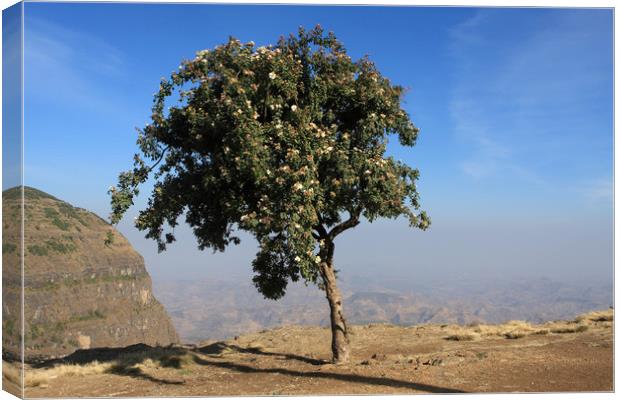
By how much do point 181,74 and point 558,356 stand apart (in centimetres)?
1605

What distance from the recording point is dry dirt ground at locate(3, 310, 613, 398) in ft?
55.0

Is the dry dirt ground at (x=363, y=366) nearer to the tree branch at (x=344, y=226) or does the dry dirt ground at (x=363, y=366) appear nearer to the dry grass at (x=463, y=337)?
the dry grass at (x=463, y=337)

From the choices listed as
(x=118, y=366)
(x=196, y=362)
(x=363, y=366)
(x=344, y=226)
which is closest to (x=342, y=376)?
(x=363, y=366)

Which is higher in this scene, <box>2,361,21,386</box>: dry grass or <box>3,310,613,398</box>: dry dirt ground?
<box>2,361,21,386</box>: dry grass

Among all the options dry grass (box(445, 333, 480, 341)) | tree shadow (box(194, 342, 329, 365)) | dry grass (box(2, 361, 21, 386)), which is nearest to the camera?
dry grass (box(2, 361, 21, 386))

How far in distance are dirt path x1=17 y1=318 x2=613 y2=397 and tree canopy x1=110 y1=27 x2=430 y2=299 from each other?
387 centimetres

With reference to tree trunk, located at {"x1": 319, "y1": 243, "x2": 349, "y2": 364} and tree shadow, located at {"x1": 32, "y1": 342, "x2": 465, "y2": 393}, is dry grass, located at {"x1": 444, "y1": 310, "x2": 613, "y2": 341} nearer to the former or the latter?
tree trunk, located at {"x1": 319, "y1": 243, "x2": 349, "y2": 364}

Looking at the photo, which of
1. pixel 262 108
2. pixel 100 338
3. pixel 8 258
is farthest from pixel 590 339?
pixel 100 338

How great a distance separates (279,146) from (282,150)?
0.36 metres

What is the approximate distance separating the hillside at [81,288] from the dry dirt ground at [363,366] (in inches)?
3209

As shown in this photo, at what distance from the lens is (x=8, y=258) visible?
16.0 metres

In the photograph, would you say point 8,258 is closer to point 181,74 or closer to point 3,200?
point 3,200

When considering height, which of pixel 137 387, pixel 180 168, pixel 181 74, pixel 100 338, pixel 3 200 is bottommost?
pixel 100 338

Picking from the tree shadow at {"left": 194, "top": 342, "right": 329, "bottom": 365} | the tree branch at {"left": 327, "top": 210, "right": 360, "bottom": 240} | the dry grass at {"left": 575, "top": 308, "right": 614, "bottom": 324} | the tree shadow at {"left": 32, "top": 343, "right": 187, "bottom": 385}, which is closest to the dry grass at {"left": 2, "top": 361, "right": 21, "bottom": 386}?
the tree shadow at {"left": 32, "top": 343, "right": 187, "bottom": 385}
